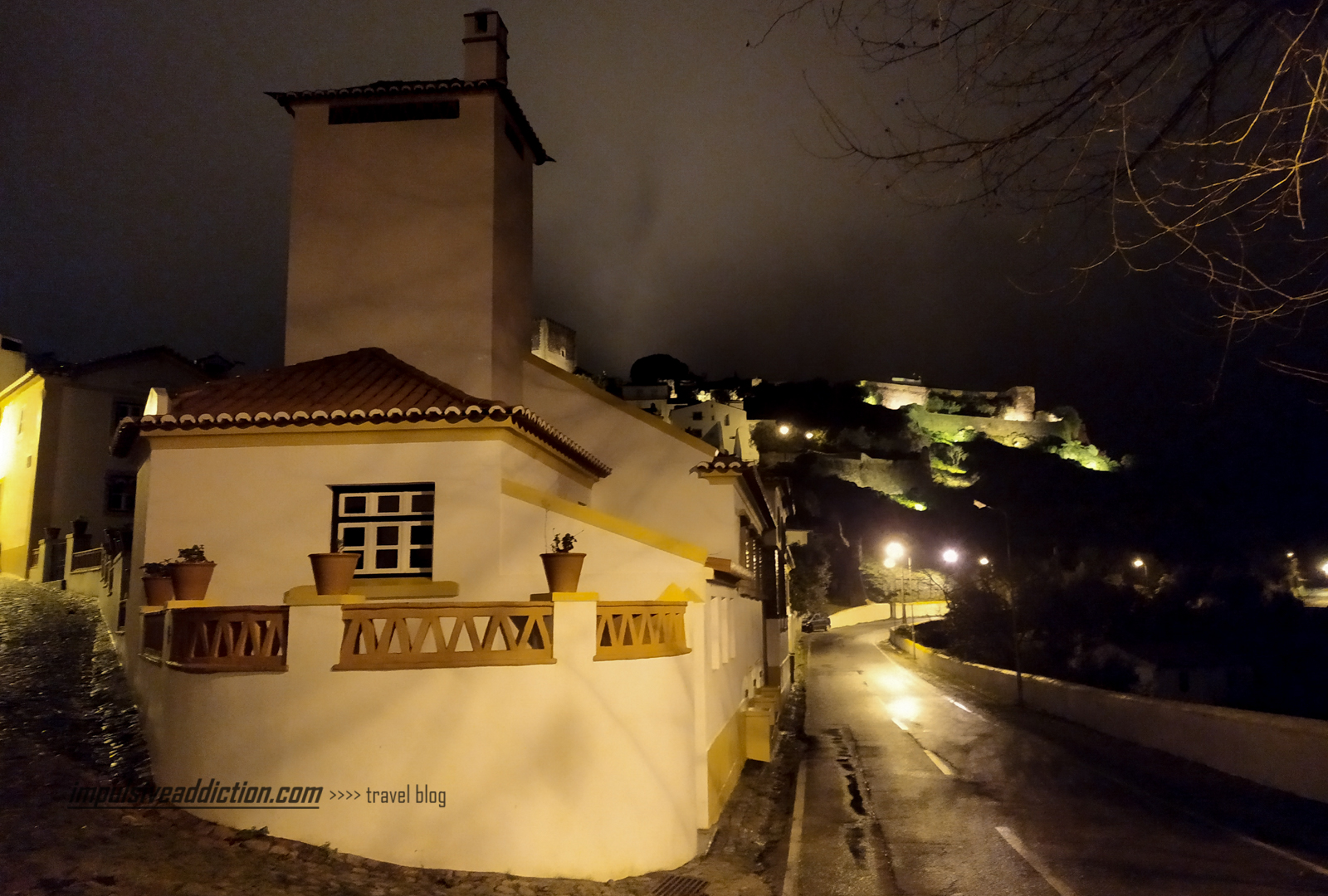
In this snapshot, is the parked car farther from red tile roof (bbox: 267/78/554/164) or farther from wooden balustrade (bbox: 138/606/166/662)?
wooden balustrade (bbox: 138/606/166/662)

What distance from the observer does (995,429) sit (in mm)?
119125

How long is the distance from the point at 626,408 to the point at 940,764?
9.08 meters

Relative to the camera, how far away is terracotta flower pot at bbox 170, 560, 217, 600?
357 inches

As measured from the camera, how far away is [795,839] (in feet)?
35.1

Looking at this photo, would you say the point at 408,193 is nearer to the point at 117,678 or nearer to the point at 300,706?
the point at 117,678

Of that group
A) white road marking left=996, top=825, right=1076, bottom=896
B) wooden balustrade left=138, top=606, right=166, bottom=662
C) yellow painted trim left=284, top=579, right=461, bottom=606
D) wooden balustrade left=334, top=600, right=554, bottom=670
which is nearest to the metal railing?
wooden balustrade left=138, top=606, right=166, bottom=662

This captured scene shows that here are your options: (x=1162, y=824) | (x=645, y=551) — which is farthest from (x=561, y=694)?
(x=1162, y=824)

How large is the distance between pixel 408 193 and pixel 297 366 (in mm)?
3931

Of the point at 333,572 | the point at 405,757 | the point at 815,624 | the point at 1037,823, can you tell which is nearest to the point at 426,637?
the point at 405,757

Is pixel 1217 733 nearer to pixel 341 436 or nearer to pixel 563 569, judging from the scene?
pixel 563 569

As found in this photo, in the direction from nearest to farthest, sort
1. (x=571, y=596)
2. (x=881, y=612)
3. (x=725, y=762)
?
1. (x=571, y=596)
2. (x=725, y=762)
3. (x=881, y=612)

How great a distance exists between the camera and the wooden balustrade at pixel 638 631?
8.42m

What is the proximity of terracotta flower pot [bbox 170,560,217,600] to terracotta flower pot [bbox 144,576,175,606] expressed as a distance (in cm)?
107

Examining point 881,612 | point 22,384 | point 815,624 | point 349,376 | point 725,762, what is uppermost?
point 22,384
